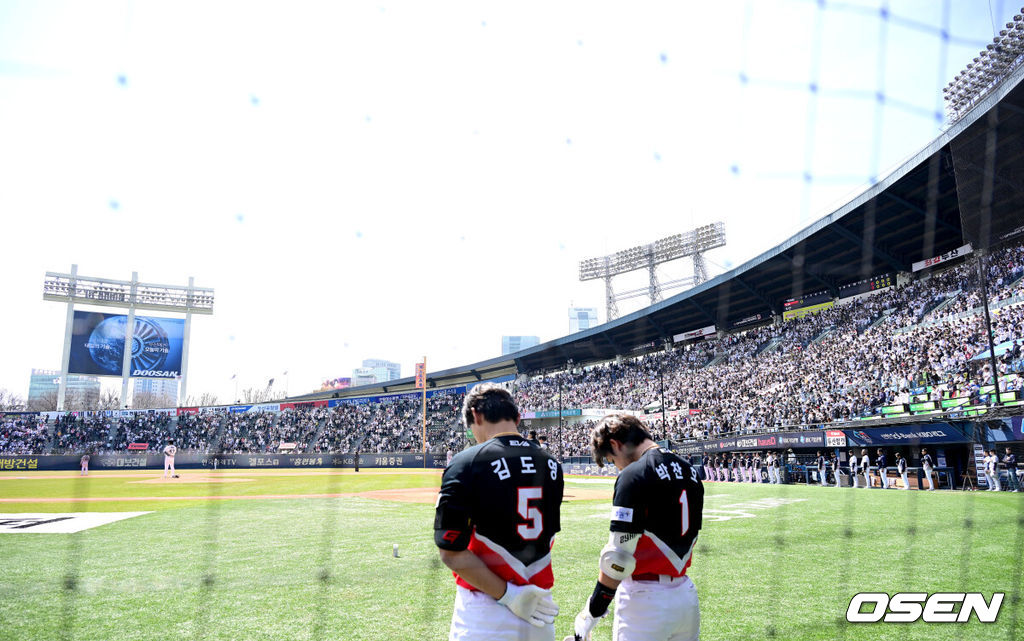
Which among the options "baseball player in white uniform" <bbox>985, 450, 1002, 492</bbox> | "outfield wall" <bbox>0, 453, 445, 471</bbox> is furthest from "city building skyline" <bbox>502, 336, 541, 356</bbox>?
"baseball player in white uniform" <bbox>985, 450, 1002, 492</bbox>

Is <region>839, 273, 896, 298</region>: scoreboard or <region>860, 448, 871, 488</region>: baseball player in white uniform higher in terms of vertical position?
<region>839, 273, 896, 298</region>: scoreboard

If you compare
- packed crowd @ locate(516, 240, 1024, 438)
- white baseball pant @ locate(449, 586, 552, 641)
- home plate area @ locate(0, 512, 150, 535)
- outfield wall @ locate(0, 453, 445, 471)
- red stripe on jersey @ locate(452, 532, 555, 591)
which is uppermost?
packed crowd @ locate(516, 240, 1024, 438)

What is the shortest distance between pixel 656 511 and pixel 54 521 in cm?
1350

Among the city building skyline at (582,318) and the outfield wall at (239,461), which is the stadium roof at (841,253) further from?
the outfield wall at (239,461)

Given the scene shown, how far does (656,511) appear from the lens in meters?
2.96

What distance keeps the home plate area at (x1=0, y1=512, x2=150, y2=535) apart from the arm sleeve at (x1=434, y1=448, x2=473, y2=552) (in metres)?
10.8

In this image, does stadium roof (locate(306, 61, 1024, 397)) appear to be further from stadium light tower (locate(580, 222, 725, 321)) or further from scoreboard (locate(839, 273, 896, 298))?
stadium light tower (locate(580, 222, 725, 321))

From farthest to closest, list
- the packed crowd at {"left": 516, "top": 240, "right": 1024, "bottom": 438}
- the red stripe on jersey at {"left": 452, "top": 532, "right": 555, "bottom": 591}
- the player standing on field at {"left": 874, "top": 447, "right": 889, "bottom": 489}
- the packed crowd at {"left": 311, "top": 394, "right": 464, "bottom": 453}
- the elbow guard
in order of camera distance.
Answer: the packed crowd at {"left": 311, "top": 394, "right": 464, "bottom": 453} → the packed crowd at {"left": 516, "top": 240, "right": 1024, "bottom": 438} → the player standing on field at {"left": 874, "top": 447, "right": 889, "bottom": 489} → the elbow guard → the red stripe on jersey at {"left": 452, "top": 532, "right": 555, "bottom": 591}

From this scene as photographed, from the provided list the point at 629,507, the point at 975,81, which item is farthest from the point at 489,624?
the point at 975,81

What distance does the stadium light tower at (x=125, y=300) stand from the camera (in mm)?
45938

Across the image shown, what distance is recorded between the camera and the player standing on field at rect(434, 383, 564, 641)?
2357mm

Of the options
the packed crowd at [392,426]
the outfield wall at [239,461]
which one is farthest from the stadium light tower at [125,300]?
the packed crowd at [392,426]

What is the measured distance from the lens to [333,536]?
953 centimetres

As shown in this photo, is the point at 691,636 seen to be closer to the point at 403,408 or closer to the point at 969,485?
the point at 969,485
